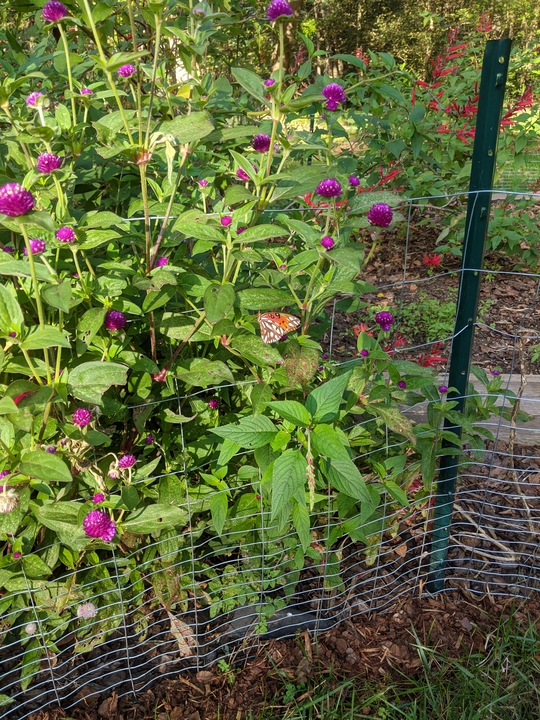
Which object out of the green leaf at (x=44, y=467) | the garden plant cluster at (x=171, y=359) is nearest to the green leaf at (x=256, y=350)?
the garden plant cluster at (x=171, y=359)

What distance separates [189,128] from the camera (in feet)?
4.01

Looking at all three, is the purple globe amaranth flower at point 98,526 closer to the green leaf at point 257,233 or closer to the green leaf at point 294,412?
the green leaf at point 294,412

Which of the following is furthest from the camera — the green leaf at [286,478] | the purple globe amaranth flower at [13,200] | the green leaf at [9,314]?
the green leaf at [286,478]

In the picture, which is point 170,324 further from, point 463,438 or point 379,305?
point 379,305

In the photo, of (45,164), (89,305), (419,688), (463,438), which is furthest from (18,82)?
(419,688)

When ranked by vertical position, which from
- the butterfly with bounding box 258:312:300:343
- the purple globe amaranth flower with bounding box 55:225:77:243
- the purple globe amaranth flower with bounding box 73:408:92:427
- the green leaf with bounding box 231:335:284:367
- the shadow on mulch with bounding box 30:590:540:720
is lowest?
the shadow on mulch with bounding box 30:590:540:720

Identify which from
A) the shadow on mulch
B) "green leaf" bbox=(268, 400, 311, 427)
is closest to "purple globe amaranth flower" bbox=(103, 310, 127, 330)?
"green leaf" bbox=(268, 400, 311, 427)

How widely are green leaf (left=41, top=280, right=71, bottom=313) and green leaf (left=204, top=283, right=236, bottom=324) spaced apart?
0.26 meters

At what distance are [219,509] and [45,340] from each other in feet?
2.21

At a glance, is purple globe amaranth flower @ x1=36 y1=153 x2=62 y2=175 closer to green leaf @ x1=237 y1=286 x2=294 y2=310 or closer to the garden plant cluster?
the garden plant cluster

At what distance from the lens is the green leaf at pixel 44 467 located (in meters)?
1.17

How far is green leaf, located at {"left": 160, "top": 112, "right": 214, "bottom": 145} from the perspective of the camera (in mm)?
1201

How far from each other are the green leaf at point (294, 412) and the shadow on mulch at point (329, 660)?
2.67ft

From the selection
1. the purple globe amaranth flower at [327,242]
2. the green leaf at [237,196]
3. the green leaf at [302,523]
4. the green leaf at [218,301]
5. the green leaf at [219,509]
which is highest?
the green leaf at [237,196]
